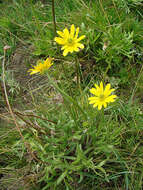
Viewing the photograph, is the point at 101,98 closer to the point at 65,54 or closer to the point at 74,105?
the point at 74,105

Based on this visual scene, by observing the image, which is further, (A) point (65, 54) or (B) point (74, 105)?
(B) point (74, 105)

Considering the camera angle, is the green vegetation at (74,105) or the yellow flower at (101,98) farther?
the green vegetation at (74,105)

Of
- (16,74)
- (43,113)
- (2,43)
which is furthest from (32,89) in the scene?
(2,43)

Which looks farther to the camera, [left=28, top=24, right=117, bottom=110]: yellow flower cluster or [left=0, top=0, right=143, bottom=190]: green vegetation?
[left=0, top=0, right=143, bottom=190]: green vegetation

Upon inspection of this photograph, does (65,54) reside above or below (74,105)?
above

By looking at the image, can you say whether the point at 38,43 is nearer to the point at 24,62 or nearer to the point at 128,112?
the point at 24,62

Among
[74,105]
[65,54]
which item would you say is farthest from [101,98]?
[65,54]

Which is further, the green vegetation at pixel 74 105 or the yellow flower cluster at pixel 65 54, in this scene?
the green vegetation at pixel 74 105

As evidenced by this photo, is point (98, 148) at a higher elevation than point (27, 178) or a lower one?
higher
